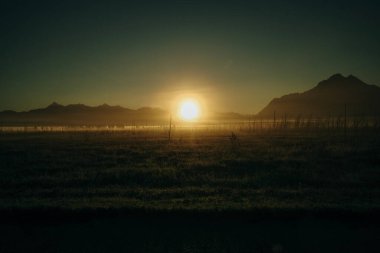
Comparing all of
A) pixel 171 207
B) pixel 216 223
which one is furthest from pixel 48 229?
pixel 216 223

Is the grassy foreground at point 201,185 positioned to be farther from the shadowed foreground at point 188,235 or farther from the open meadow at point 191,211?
the shadowed foreground at point 188,235

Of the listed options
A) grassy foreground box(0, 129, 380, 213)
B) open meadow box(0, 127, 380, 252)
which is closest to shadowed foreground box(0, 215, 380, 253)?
open meadow box(0, 127, 380, 252)

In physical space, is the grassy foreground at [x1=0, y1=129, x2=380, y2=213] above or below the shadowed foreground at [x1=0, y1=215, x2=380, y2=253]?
above

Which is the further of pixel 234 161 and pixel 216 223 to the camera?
pixel 234 161

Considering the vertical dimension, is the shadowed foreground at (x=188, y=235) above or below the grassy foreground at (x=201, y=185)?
below

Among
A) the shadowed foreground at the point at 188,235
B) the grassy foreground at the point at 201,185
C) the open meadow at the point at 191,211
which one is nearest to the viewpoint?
the shadowed foreground at the point at 188,235

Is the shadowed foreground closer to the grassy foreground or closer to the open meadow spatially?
the open meadow

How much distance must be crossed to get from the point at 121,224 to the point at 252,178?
8528mm

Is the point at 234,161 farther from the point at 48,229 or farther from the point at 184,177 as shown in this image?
the point at 48,229

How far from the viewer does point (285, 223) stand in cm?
1101

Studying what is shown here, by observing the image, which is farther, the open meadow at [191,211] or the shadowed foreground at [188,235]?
the open meadow at [191,211]

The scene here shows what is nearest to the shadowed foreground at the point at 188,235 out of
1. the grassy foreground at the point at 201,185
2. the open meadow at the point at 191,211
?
the open meadow at the point at 191,211

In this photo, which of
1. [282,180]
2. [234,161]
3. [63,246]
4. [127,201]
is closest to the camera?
[63,246]

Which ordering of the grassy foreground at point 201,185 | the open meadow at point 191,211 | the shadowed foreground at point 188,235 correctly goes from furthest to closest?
the grassy foreground at point 201,185, the open meadow at point 191,211, the shadowed foreground at point 188,235
